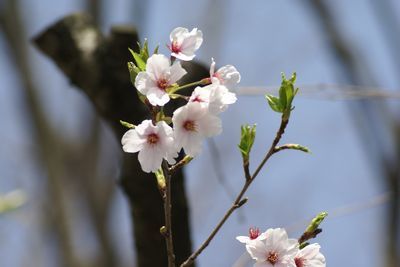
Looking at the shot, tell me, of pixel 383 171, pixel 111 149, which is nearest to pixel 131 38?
pixel 383 171

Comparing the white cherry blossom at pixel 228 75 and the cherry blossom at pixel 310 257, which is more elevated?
the white cherry blossom at pixel 228 75

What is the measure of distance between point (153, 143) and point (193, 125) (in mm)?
60

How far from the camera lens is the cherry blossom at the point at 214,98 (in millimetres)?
901

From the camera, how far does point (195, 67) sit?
1.86 metres

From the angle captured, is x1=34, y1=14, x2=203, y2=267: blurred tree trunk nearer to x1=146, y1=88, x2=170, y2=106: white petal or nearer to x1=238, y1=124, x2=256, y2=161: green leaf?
x1=238, y1=124, x2=256, y2=161: green leaf

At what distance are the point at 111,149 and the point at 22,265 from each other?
5.14 ft

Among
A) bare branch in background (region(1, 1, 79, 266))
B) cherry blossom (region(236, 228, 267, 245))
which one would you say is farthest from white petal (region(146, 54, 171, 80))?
bare branch in background (region(1, 1, 79, 266))

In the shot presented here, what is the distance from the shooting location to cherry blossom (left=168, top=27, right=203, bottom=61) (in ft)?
3.31

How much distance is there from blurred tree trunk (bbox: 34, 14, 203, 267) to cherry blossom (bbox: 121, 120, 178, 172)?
0.79 meters

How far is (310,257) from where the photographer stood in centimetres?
95

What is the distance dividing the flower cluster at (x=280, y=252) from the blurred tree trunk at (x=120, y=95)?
29.6 inches

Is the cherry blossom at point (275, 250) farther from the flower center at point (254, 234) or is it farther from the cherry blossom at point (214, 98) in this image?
the cherry blossom at point (214, 98)

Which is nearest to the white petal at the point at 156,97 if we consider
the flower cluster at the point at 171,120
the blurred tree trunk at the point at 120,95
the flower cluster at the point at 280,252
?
the flower cluster at the point at 171,120

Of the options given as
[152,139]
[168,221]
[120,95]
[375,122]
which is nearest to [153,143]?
[152,139]
